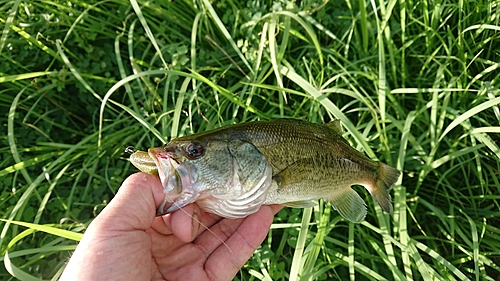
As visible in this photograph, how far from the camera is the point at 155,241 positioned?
181 cm

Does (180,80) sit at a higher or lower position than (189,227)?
higher

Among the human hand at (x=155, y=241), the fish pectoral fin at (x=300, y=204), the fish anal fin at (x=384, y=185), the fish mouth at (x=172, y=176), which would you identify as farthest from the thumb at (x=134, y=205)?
the fish anal fin at (x=384, y=185)

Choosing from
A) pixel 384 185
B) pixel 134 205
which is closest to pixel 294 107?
pixel 384 185

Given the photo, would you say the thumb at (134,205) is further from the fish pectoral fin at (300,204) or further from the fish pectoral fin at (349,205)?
the fish pectoral fin at (349,205)

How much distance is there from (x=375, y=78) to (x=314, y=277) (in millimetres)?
1207

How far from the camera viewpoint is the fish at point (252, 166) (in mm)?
1557

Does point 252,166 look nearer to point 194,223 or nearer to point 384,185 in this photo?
point 194,223

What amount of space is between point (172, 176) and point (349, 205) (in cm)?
85

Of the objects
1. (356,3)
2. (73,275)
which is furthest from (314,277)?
(356,3)

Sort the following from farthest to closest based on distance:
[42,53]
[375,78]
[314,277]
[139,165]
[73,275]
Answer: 1. [42,53]
2. [375,78]
3. [314,277]
4. [139,165]
5. [73,275]

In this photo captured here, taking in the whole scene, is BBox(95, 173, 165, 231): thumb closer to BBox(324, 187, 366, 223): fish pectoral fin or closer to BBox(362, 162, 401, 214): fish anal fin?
BBox(324, 187, 366, 223): fish pectoral fin

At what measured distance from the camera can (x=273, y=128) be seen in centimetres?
171

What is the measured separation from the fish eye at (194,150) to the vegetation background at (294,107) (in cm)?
68

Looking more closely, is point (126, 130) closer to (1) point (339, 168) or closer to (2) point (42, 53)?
(2) point (42, 53)
